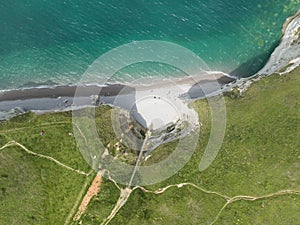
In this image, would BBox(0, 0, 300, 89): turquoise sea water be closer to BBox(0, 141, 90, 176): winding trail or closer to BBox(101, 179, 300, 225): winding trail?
BBox(0, 141, 90, 176): winding trail

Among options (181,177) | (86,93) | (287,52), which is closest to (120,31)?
(86,93)

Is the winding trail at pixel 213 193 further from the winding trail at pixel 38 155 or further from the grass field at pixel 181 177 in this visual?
the winding trail at pixel 38 155

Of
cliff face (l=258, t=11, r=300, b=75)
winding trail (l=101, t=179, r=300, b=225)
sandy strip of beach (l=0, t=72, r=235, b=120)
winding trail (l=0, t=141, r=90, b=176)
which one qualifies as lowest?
winding trail (l=0, t=141, r=90, b=176)

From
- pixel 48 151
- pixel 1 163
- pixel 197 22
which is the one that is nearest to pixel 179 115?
pixel 197 22

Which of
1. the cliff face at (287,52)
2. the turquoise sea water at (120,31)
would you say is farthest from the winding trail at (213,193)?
the turquoise sea water at (120,31)

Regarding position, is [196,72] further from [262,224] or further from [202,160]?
→ [262,224]

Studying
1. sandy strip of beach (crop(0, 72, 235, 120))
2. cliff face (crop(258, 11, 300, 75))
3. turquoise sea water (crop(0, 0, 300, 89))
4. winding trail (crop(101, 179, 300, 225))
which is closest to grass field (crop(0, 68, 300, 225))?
winding trail (crop(101, 179, 300, 225))
